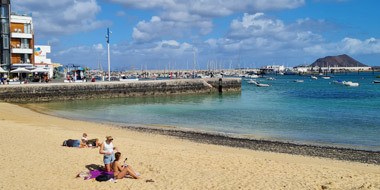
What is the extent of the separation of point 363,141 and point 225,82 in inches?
1535

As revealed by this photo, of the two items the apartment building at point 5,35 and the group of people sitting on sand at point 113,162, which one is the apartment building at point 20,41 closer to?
the apartment building at point 5,35

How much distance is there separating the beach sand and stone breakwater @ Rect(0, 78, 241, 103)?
2406cm

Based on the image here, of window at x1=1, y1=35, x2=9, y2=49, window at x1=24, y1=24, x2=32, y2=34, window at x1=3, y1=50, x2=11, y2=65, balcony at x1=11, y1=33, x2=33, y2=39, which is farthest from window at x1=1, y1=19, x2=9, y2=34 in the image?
window at x1=3, y1=50, x2=11, y2=65

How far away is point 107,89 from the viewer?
4331cm

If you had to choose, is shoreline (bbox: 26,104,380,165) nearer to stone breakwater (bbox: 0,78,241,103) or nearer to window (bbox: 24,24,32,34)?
stone breakwater (bbox: 0,78,241,103)

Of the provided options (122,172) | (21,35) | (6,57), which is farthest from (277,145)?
(21,35)

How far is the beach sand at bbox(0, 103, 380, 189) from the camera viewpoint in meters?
9.18

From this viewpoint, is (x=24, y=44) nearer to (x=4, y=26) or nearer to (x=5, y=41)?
(x=5, y=41)

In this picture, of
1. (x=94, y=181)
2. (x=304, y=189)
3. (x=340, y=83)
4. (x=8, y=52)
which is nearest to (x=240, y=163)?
(x=304, y=189)

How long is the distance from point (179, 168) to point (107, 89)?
1346 inches

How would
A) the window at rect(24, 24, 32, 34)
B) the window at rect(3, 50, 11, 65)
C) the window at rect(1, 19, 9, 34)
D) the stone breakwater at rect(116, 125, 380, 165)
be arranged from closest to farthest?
the stone breakwater at rect(116, 125, 380, 165)
the window at rect(3, 50, 11, 65)
the window at rect(1, 19, 9, 34)
the window at rect(24, 24, 32, 34)

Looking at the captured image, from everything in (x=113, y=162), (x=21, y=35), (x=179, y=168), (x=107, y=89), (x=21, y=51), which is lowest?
(x=179, y=168)

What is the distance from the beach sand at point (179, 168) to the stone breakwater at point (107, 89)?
24.1 meters

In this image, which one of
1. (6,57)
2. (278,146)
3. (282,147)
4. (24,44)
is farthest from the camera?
(24,44)
